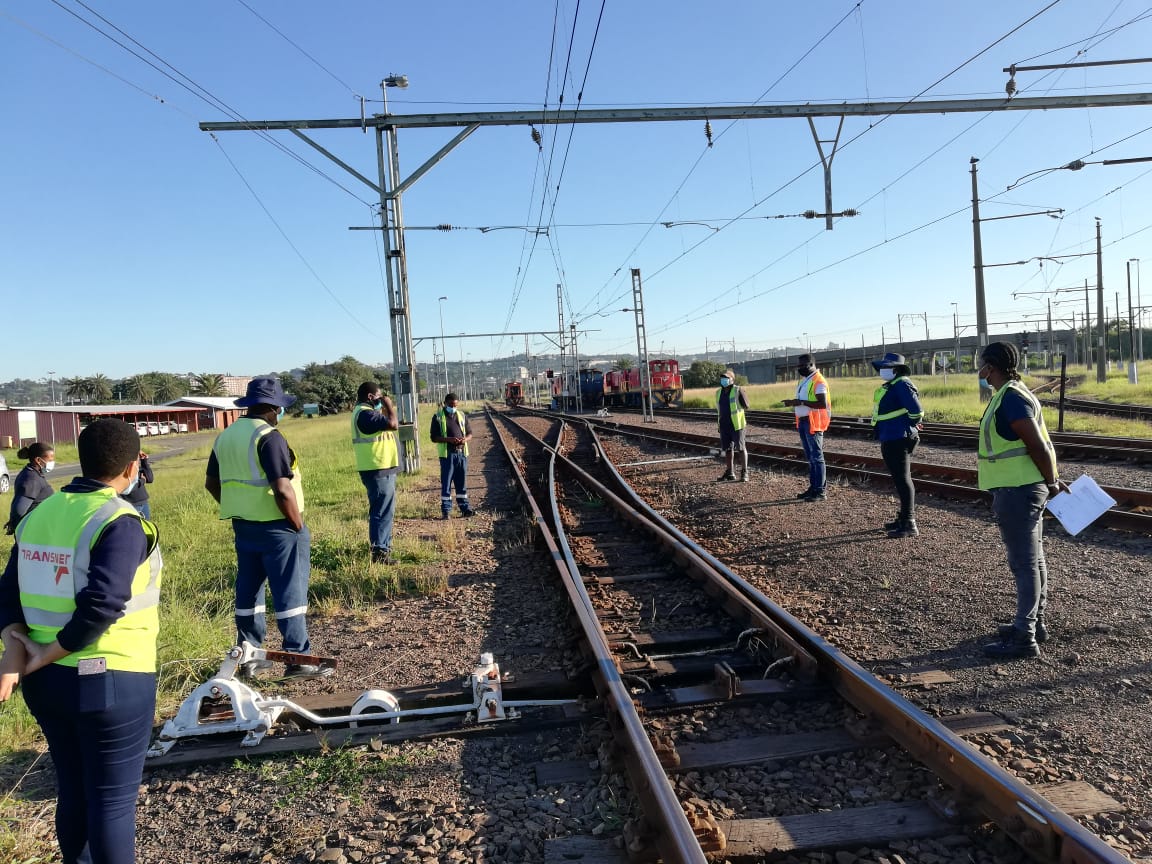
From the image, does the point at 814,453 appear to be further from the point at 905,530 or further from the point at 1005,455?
the point at 1005,455

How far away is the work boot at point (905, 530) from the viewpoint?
841 cm

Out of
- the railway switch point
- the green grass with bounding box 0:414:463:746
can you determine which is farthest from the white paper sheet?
the green grass with bounding box 0:414:463:746

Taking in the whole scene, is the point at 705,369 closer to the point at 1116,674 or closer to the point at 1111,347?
the point at 1111,347

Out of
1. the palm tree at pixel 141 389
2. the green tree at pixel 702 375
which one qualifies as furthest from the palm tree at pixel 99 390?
the green tree at pixel 702 375

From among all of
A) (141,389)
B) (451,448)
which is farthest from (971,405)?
(141,389)

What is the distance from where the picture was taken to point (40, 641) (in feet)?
8.87

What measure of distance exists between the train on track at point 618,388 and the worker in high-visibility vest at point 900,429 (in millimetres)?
29259

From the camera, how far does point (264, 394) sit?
5258mm

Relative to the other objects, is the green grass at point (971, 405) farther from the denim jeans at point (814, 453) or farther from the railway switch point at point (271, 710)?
the railway switch point at point (271, 710)

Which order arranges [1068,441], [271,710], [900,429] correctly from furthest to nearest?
[1068,441] < [900,429] < [271,710]

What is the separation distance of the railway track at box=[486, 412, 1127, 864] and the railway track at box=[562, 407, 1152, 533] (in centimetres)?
473

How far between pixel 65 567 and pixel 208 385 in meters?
137

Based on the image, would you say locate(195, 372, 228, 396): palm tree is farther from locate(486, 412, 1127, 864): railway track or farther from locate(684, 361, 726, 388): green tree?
locate(486, 412, 1127, 864): railway track

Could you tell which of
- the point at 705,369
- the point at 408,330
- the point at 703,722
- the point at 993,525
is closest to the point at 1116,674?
the point at 703,722
